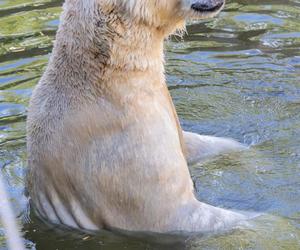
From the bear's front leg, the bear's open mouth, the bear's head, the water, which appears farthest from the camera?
the bear's front leg

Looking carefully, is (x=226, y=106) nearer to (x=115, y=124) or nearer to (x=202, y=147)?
(x=202, y=147)

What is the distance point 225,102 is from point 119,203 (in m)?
2.23

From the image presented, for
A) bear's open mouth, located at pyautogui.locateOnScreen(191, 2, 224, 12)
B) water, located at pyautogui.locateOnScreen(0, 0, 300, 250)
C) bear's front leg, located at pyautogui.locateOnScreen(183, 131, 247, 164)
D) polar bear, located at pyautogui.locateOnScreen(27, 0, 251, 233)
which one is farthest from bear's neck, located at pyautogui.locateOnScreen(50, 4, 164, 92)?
bear's front leg, located at pyautogui.locateOnScreen(183, 131, 247, 164)

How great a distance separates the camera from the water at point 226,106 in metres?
5.02

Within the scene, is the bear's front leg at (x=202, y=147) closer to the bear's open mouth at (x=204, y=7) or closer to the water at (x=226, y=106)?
the water at (x=226, y=106)

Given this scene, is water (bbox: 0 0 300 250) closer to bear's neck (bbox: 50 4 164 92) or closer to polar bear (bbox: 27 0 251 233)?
polar bear (bbox: 27 0 251 233)

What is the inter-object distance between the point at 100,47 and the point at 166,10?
467 millimetres

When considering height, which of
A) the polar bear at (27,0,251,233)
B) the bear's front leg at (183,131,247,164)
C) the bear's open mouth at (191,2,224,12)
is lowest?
the bear's front leg at (183,131,247,164)

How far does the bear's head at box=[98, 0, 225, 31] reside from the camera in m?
4.59

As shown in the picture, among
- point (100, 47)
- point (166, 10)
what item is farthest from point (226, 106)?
point (100, 47)

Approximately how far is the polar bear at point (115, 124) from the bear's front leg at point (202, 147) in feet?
3.33

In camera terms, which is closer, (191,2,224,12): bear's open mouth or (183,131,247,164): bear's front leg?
(191,2,224,12): bear's open mouth

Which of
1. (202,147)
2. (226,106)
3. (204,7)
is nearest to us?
(204,7)

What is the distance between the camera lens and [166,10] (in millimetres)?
4707
